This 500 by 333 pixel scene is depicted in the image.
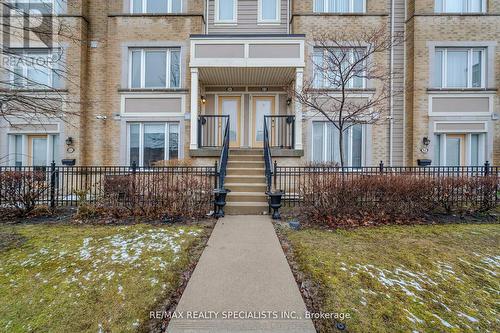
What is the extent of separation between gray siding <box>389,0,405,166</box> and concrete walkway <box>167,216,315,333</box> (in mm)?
8464

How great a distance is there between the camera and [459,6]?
10.5 metres

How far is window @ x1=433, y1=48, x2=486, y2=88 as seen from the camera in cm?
1021

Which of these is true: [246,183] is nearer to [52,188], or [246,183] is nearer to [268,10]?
[52,188]

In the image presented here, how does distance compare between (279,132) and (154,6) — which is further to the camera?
(279,132)

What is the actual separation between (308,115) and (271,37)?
3314mm

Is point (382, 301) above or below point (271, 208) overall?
below

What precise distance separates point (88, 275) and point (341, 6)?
12803 mm

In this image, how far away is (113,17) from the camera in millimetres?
10422

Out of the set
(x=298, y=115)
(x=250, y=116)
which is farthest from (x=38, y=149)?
(x=298, y=115)

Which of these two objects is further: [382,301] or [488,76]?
[488,76]

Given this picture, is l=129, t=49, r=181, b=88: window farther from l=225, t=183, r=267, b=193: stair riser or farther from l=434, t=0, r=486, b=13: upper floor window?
l=434, t=0, r=486, b=13: upper floor window

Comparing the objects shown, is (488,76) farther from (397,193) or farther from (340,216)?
(340,216)

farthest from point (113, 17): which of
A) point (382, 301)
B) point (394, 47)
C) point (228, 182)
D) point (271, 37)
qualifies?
point (382, 301)

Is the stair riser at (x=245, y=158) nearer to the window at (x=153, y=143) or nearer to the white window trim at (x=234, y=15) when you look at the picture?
the window at (x=153, y=143)
